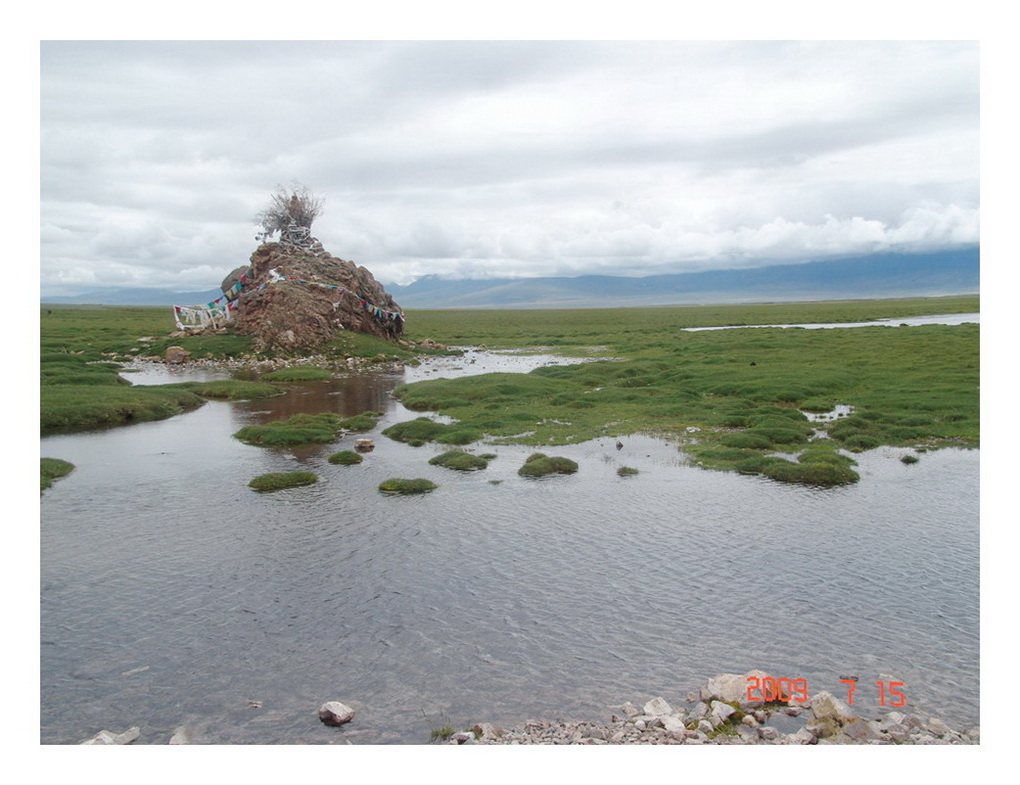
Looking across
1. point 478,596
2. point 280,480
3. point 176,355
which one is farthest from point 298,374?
point 478,596

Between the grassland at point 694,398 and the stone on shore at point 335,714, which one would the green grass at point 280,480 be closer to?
the grassland at point 694,398

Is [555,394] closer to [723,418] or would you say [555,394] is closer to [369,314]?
[723,418]

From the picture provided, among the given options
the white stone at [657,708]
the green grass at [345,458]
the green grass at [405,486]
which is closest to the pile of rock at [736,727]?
the white stone at [657,708]

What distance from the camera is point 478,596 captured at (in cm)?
1659

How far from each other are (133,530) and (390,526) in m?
7.37

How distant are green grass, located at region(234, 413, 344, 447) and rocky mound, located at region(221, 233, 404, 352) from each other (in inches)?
1323

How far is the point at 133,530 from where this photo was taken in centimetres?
2123

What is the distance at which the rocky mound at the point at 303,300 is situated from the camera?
233 feet

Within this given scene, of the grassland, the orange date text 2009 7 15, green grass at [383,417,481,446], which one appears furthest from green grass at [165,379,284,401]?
the orange date text 2009 7 15

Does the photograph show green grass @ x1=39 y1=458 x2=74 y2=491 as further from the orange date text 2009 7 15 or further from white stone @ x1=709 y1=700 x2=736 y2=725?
the orange date text 2009 7 15

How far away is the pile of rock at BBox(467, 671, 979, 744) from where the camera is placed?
11.1 metres

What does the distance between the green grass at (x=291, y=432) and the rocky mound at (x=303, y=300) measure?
3362 cm

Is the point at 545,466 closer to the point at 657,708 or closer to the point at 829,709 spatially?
the point at 657,708

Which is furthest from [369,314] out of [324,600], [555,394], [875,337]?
[324,600]
